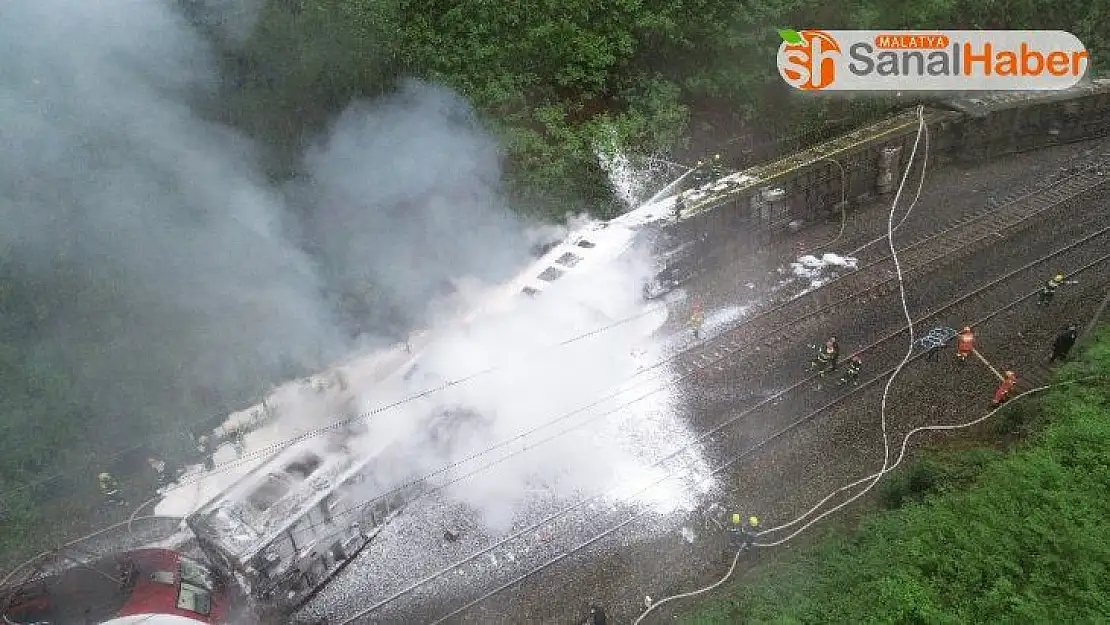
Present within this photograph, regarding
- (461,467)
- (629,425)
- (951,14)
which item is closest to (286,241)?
(461,467)

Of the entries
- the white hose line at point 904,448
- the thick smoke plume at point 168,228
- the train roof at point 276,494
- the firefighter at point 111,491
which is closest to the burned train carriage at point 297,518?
the train roof at point 276,494

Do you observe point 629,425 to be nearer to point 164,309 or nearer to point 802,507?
point 802,507

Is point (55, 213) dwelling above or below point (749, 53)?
below

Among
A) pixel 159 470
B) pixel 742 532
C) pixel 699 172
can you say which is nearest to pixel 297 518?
pixel 159 470

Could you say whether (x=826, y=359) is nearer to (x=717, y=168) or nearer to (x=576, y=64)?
(x=717, y=168)

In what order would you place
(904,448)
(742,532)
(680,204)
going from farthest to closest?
(680,204) < (904,448) < (742,532)

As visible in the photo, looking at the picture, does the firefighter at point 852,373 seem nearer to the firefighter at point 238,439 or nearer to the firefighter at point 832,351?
the firefighter at point 832,351
